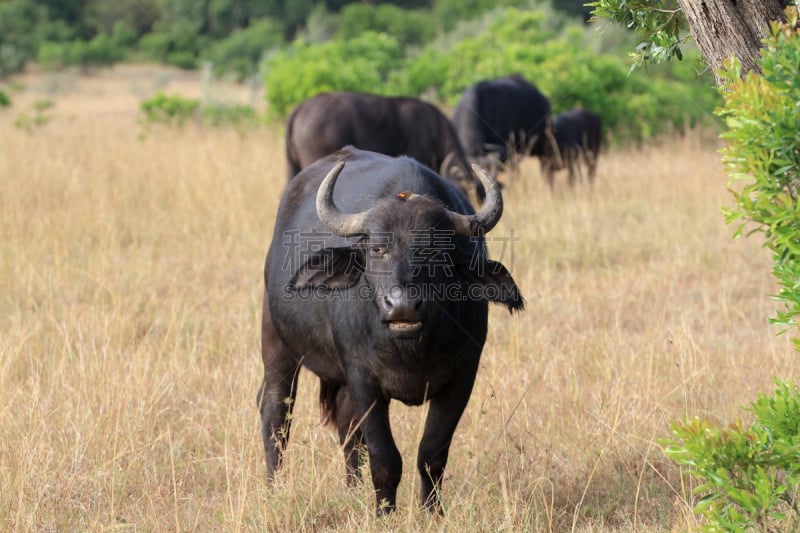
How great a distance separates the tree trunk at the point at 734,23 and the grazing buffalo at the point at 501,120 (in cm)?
939

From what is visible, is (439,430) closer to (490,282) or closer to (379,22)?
(490,282)

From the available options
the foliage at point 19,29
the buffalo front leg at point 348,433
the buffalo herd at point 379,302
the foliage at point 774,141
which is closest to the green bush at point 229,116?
the buffalo herd at point 379,302

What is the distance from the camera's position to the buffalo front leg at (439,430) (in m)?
4.28

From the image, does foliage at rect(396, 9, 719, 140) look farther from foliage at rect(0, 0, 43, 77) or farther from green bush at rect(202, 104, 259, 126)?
foliage at rect(0, 0, 43, 77)

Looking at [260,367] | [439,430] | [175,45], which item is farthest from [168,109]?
[175,45]

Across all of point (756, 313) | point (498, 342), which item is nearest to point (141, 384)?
point (498, 342)

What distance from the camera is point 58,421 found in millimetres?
5062

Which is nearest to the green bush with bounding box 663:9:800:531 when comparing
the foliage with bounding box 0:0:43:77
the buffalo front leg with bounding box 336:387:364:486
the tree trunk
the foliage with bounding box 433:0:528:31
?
the tree trunk

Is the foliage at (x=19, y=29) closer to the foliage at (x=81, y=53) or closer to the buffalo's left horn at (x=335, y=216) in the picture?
the foliage at (x=81, y=53)

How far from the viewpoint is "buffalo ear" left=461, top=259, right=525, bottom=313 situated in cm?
430

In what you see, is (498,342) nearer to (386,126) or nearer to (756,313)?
(756,313)

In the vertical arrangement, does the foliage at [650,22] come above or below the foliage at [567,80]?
above

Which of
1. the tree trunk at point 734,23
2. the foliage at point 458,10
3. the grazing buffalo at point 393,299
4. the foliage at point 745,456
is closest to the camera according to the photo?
the foliage at point 745,456

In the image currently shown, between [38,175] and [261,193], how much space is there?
2.54 m
